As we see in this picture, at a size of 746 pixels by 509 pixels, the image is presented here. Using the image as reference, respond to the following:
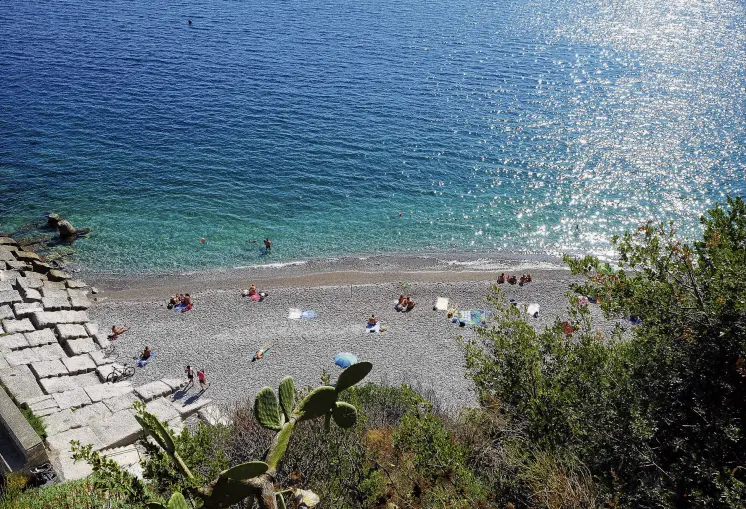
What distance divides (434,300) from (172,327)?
1270 cm

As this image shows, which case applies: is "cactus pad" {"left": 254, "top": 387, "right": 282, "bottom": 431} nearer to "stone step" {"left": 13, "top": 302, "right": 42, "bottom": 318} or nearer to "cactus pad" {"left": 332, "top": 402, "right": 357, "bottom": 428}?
"cactus pad" {"left": 332, "top": 402, "right": 357, "bottom": 428}

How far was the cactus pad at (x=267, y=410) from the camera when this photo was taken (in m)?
7.24

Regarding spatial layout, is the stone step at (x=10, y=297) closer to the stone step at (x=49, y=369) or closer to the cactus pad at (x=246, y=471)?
the stone step at (x=49, y=369)

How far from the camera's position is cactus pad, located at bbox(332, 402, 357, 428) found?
25.6 ft

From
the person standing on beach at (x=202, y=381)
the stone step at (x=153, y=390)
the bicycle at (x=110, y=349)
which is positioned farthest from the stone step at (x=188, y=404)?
the bicycle at (x=110, y=349)

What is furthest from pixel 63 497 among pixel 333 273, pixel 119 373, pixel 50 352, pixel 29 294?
pixel 333 273

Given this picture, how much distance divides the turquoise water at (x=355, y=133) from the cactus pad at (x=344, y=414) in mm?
26599

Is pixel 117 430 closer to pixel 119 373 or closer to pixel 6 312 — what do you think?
pixel 119 373

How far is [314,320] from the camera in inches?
1086

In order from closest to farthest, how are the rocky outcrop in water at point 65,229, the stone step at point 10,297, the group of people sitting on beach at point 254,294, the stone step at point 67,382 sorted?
the stone step at point 67,382 < the stone step at point 10,297 < the group of people sitting on beach at point 254,294 < the rocky outcrop in water at point 65,229

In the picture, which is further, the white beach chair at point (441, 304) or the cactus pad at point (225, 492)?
the white beach chair at point (441, 304)

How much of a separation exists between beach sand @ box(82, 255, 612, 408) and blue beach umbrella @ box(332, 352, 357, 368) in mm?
306

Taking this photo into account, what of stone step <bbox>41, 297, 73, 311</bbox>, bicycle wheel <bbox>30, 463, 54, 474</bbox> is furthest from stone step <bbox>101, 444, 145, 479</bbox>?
stone step <bbox>41, 297, 73, 311</bbox>

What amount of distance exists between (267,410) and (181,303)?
22764mm
